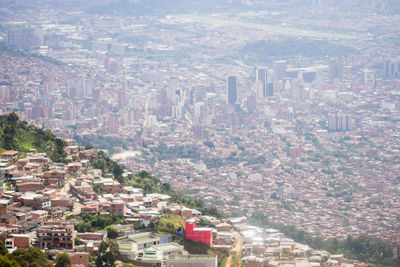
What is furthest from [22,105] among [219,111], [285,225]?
[285,225]

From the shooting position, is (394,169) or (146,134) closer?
(394,169)

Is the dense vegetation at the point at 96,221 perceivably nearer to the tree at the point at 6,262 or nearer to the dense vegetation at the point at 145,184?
the dense vegetation at the point at 145,184

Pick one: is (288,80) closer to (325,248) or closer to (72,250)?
(325,248)

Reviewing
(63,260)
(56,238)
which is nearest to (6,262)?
(63,260)

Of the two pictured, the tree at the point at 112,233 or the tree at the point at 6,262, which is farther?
the tree at the point at 112,233

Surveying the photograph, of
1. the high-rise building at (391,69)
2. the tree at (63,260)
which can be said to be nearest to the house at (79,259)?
the tree at (63,260)

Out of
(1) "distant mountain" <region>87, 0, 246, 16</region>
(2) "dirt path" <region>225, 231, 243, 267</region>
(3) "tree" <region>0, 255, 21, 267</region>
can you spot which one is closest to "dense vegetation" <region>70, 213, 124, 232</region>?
(2) "dirt path" <region>225, 231, 243, 267</region>

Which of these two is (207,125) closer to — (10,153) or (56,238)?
(10,153)
